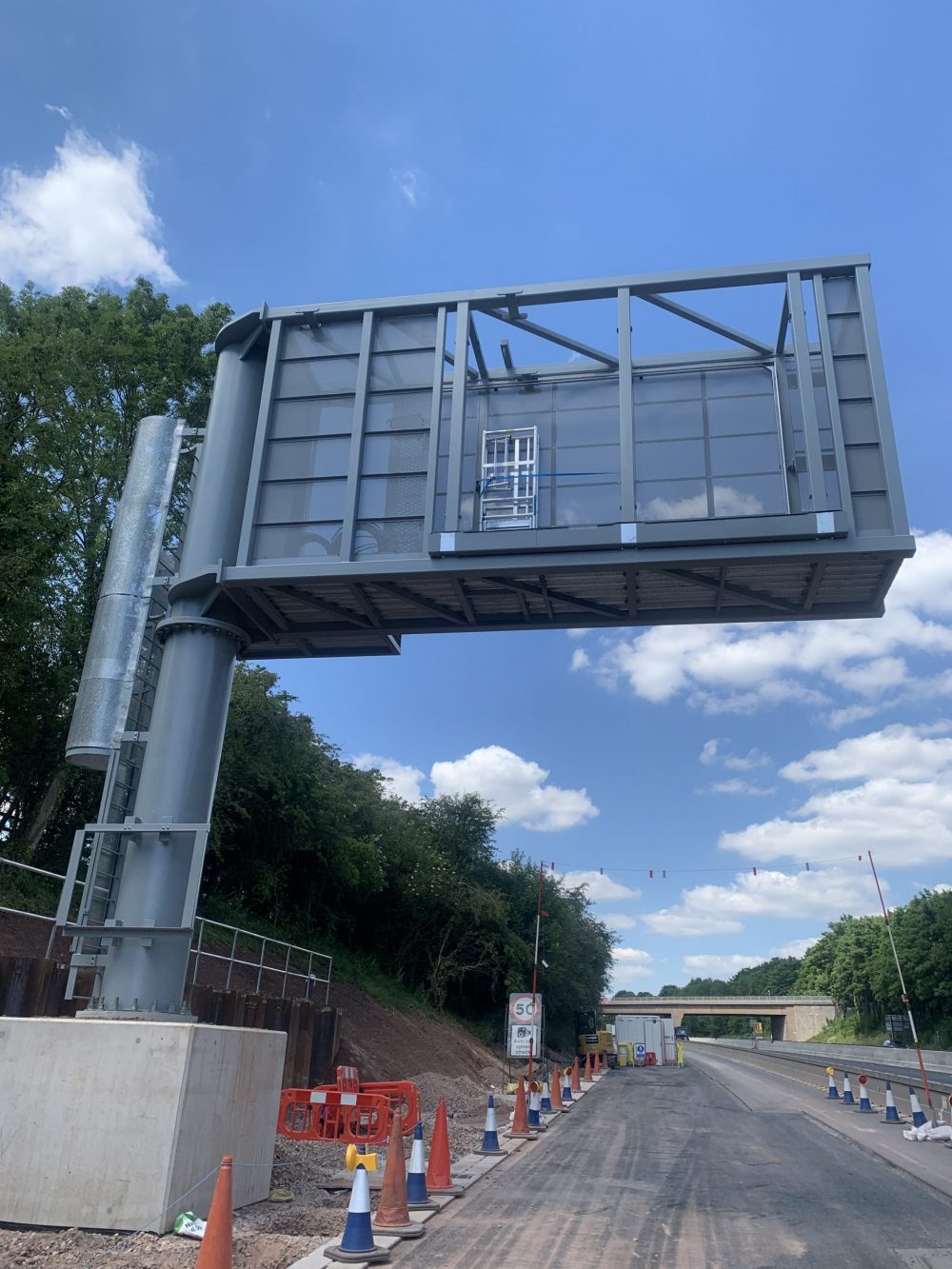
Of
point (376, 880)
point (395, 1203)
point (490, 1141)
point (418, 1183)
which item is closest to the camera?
point (395, 1203)

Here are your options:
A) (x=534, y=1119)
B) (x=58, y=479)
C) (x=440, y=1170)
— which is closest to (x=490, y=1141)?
(x=440, y=1170)

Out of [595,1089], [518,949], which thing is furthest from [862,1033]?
[595,1089]

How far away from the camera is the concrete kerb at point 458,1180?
23.2 feet

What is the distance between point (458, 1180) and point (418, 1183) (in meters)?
1.61

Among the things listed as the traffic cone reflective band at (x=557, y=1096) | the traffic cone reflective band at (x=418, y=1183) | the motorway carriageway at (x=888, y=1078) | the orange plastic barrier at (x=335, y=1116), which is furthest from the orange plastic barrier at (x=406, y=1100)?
the motorway carriageway at (x=888, y=1078)

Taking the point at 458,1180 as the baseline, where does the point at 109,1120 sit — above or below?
above

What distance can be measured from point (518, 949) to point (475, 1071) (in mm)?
10103

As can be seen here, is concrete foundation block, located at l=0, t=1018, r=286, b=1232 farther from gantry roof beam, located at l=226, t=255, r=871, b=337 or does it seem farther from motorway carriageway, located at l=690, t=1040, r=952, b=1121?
motorway carriageway, located at l=690, t=1040, r=952, b=1121

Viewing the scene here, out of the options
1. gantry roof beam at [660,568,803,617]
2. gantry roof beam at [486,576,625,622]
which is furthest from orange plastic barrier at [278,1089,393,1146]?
gantry roof beam at [660,568,803,617]

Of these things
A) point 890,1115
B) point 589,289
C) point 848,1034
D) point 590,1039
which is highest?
point 589,289

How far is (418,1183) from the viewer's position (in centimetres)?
970

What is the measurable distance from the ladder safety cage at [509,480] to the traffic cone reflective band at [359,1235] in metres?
7.29

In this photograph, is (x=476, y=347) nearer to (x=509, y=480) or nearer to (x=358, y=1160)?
(x=509, y=480)

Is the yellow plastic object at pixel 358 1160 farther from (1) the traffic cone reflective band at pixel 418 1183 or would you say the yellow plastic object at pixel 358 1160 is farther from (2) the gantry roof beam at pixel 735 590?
(2) the gantry roof beam at pixel 735 590
